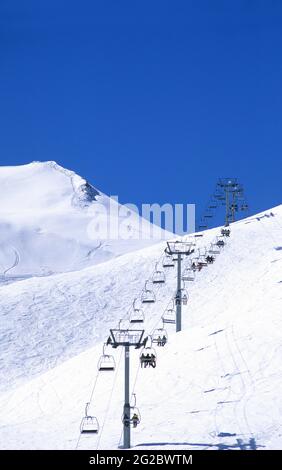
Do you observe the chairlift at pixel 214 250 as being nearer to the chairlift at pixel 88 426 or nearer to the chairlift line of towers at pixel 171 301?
the chairlift line of towers at pixel 171 301

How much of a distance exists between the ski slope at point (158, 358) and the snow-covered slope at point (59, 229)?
60.7 meters

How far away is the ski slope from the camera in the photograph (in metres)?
27.9

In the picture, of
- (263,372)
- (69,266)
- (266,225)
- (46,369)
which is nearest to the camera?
(263,372)

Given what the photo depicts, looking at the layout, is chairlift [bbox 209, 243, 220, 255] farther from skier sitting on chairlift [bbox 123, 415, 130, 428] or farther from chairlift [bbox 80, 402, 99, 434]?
skier sitting on chairlift [bbox 123, 415, 130, 428]

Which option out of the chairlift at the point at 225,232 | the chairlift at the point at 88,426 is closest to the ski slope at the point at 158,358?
the chairlift at the point at 88,426

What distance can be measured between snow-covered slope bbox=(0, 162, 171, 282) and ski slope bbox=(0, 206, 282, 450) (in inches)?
2391

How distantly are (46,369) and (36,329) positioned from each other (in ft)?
21.3

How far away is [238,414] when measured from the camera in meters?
28.4

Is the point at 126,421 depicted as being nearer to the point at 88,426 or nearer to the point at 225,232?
the point at 88,426

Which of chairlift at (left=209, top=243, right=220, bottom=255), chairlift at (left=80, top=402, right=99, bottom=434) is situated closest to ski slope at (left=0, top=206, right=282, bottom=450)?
chairlift at (left=80, top=402, right=99, bottom=434)

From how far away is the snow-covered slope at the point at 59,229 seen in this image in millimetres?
134400

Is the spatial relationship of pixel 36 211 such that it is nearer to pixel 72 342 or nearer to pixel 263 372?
pixel 72 342
